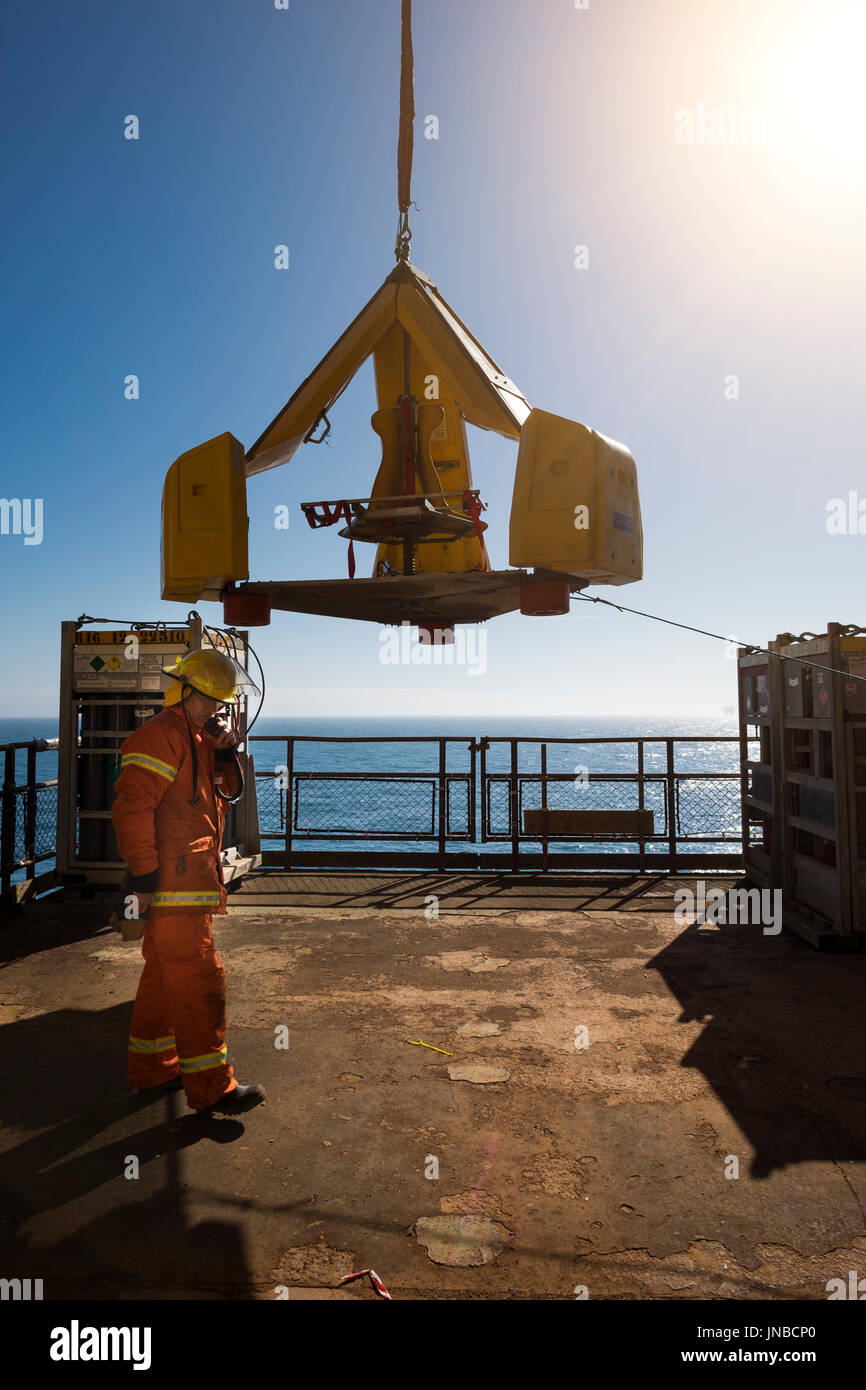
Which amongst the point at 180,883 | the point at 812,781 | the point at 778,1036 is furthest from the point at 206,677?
the point at 812,781

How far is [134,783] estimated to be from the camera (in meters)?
3.87

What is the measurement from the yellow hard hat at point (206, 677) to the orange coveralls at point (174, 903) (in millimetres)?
155

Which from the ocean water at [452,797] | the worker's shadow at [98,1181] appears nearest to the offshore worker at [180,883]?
the worker's shadow at [98,1181]

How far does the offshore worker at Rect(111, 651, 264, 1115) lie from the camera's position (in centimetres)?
384

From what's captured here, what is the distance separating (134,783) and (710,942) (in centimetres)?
513

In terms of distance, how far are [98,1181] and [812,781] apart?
6.31 m

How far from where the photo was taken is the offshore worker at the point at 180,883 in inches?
151

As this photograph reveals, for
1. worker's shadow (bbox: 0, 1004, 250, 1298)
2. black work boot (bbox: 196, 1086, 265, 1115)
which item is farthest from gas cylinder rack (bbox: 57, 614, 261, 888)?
black work boot (bbox: 196, 1086, 265, 1115)

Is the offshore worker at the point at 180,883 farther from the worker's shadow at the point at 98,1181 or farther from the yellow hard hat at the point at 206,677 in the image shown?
the worker's shadow at the point at 98,1181

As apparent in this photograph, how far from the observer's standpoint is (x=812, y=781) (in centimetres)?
707

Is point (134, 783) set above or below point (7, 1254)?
above

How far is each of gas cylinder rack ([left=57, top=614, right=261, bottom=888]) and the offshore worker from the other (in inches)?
171
